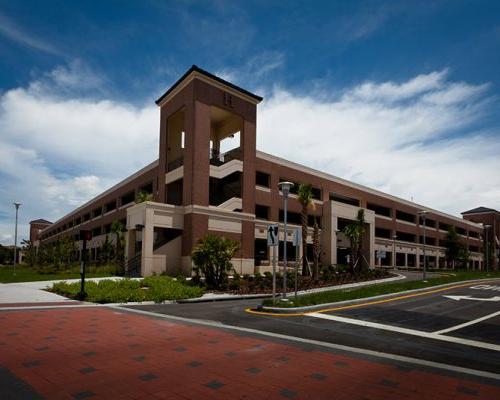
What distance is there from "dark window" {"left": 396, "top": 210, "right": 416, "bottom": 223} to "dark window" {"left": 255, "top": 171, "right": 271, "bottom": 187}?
108ft

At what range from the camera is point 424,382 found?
21.4 ft

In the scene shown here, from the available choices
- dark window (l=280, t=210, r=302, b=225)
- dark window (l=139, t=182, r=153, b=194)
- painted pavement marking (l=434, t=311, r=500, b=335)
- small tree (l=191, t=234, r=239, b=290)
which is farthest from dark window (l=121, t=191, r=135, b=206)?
painted pavement marking (l=434, t=311, r=500, b=335)

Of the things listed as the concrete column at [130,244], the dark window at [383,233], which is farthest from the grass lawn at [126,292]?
the dark window at [383,233]

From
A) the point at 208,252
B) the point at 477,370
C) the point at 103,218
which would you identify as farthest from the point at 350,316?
the point at 103,218

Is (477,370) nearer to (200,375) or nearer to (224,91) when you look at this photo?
(200,375)

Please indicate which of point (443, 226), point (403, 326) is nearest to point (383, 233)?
Result: point (443, 226)

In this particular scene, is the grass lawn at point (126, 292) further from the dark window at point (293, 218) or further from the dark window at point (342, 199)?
the dark window at point (342, 199)

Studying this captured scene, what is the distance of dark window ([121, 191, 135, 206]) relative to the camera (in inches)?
2227

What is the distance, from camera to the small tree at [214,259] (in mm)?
24344

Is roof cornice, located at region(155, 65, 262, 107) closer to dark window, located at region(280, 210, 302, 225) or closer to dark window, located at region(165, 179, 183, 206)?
dark window, located at region(165, 179, 183, 206)

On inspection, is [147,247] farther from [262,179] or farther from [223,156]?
[262,179]

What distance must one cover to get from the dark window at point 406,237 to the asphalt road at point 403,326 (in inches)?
2038

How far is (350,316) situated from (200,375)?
834cm

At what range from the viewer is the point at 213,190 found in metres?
40.2
